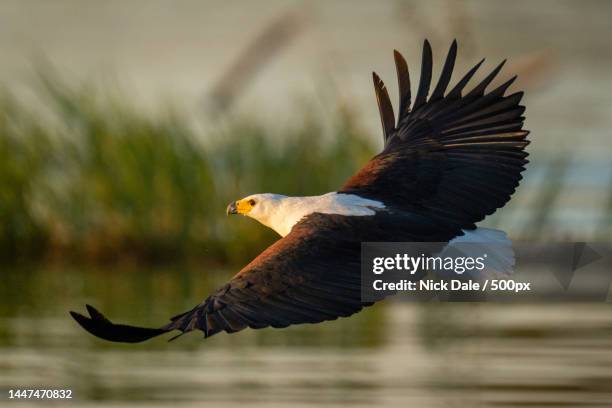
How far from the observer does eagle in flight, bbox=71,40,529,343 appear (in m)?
8.35

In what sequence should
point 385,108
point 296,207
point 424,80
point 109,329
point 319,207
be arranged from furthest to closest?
point 385,108 → point 424,80 → point 296,207 → point 319,207 → point 109,329

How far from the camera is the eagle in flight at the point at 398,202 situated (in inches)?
329

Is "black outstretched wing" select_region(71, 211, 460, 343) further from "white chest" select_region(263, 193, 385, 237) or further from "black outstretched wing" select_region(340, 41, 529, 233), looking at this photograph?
"black outstretched wing" select_region(340, 41, 529, 233)

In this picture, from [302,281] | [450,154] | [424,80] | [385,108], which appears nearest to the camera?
[302,281]

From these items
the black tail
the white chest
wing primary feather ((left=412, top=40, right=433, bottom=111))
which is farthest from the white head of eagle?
the black tail

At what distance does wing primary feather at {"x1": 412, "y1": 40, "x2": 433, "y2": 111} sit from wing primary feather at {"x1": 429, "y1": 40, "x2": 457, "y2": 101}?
0.05 meters

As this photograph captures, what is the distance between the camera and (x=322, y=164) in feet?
51.4

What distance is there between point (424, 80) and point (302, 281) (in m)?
1.68

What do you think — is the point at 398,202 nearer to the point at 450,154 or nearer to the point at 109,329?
the point at 450,154

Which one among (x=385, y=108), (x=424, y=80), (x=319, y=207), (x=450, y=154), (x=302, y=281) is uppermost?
(x=424, y=80)

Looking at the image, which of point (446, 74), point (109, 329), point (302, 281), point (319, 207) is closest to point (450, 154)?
Result: point (446, 74)

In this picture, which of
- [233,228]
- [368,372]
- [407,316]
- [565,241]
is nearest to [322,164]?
[233,228]

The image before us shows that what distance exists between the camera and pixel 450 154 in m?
9.39

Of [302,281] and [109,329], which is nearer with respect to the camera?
[109,329]
